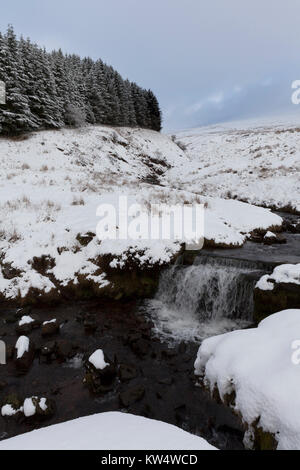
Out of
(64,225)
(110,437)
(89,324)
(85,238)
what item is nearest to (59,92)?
(64,225)

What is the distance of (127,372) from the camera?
583 cm

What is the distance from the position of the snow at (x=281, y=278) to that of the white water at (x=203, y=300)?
631mm

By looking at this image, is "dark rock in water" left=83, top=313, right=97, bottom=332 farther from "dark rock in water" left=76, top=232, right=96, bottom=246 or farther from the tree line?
the tree line

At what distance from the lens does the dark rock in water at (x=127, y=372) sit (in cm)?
573

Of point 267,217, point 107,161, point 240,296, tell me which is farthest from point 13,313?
point 107,161

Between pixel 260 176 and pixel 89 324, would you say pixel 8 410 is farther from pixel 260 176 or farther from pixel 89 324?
pixel 260 176

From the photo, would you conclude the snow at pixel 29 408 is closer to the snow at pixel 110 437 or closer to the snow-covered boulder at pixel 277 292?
the snow at pixel 110 437

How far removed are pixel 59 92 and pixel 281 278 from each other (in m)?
39.4

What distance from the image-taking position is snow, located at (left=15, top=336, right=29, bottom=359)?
20.2 feet

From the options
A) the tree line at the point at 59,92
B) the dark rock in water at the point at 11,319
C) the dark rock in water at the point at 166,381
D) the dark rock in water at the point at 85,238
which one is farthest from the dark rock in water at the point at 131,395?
the tree line at the point at 59,92

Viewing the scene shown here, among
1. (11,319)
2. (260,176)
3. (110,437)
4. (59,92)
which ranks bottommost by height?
(11,319)

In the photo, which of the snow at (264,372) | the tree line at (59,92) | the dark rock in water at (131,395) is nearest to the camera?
the snow at (264,372)
